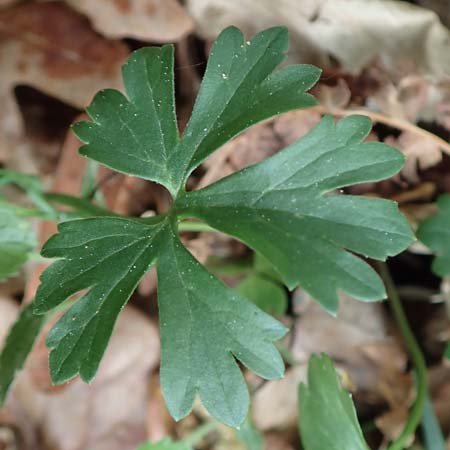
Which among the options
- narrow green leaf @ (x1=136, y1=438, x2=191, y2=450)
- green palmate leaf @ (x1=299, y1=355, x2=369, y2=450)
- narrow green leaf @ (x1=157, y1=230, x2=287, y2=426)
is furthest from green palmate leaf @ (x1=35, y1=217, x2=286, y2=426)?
narrow green leaf @ (x1=136, y1=438, x2=191, y2=450)

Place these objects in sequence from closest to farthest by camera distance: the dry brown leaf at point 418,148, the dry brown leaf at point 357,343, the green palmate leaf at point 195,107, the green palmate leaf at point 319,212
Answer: the green palmate leaf at point 319,212
the green palmate leaf at point 195,107
the dry brown leaf at point 418,148
the dry brown leaf at point 357,343

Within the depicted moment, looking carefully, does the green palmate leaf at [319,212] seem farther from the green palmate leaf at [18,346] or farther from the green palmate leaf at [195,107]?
the green palmate leaf at [18,346]

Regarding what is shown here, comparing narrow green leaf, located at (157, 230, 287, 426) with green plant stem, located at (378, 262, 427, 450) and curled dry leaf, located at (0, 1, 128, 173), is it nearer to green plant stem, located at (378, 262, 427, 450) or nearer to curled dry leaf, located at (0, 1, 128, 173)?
green plant stem, located at (378, 262, 427, 450)

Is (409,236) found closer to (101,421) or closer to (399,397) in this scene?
(399,397)

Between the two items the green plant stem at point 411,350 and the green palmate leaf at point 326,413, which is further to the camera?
the green plant stem at point 411,350

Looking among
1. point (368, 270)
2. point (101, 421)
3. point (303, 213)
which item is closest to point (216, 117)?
point (303, 213)

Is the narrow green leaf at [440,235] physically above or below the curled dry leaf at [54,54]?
above

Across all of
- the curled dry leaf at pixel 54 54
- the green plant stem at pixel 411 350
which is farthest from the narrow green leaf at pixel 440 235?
the curled dry leaf at pixel 54 54
